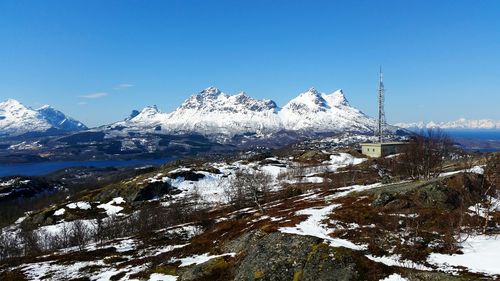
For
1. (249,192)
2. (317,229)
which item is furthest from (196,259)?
(249,192)

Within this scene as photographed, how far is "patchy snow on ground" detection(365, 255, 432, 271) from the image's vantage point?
29373 millimetres

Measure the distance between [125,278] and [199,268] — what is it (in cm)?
1042

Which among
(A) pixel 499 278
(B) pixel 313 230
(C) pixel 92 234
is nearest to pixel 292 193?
(C) pixel 92 234

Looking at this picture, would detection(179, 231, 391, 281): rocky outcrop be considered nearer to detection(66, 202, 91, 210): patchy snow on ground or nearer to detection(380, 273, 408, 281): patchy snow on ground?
detection(380, 273, 408, 281): patchy snow on ground

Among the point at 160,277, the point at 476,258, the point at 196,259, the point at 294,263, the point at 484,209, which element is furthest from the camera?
the point at 484,209

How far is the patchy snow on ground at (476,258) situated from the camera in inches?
1113

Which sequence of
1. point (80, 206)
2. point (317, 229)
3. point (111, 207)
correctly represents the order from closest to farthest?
point (317, 229) → point (111, 207) → point (80, 206)

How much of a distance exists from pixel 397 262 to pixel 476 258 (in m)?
6.57

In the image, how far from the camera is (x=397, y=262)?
30656 millimetres

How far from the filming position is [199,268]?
117 feet

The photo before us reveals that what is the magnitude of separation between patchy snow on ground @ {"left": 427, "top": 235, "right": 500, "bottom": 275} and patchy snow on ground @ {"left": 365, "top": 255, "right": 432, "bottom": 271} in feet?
4.86

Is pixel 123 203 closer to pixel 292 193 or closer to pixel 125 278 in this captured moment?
pixel 292 193

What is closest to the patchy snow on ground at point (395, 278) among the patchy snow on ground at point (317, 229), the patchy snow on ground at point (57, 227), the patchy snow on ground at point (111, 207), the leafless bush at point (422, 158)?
the patchy snow on ground at point (317, 229)

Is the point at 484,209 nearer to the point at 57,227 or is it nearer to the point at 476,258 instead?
the point at 476,258
